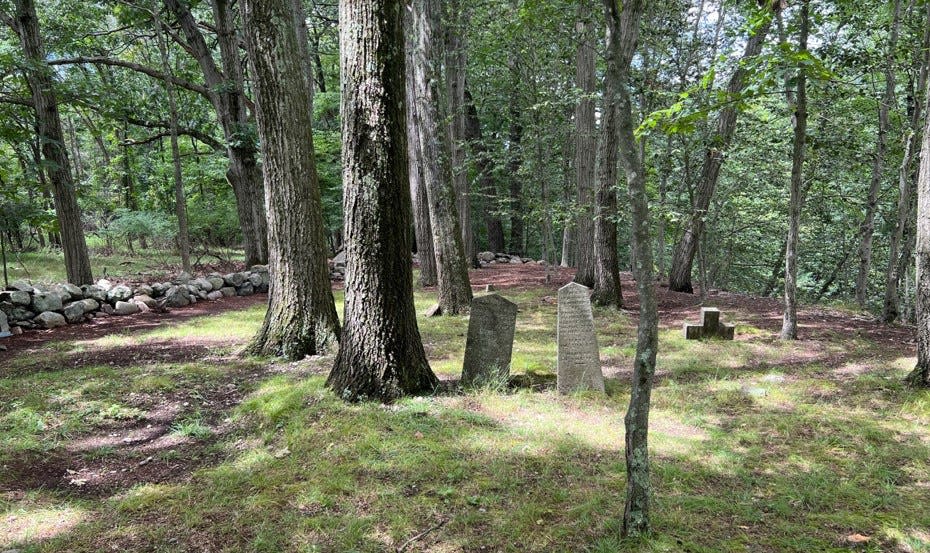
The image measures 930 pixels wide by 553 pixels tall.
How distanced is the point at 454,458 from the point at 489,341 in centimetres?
171

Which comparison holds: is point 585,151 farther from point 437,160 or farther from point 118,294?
point 118,294

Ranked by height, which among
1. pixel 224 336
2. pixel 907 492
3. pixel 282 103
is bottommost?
pixel 907 492

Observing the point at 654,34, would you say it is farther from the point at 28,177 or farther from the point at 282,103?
the point at 28,177

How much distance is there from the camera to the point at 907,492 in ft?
10.7

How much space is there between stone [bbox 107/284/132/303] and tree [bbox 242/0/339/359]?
5393 mm

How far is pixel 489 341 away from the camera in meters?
5.27

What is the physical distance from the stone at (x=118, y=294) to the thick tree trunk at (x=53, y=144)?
0.87m

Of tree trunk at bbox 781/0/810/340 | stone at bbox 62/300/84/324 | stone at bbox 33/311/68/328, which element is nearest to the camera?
tree trunk at bbox 781/0/810/340

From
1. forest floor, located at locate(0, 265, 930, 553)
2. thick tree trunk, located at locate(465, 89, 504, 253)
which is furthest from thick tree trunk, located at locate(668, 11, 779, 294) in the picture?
thick tree trunk, located at locate(465, 89, 504, 253)

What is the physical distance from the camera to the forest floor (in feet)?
9.34

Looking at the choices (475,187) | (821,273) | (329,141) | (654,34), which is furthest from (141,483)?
(821,273)

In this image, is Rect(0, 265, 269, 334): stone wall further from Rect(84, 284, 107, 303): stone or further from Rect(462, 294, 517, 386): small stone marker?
Rect(462, 294, 517, 386): small stone marker

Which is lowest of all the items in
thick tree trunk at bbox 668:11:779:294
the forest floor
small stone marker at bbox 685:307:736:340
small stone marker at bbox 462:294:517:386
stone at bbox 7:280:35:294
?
the forest floor

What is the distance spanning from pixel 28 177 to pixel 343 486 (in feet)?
42.7
